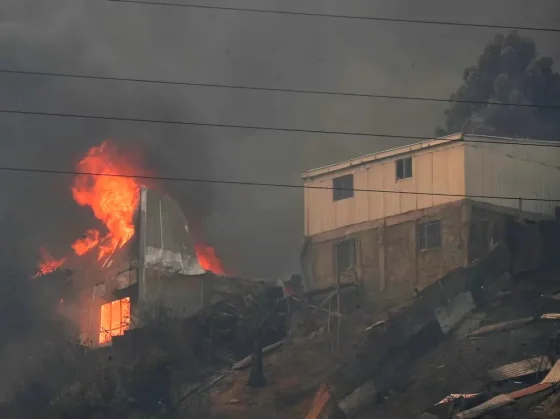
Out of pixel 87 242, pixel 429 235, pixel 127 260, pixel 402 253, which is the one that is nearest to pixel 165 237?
pixel 127 260

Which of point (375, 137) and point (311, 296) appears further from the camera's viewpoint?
point (375, 137)

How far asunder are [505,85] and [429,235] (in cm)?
1227

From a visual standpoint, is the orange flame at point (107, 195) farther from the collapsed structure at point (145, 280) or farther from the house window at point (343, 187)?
the house window at point (343, 187)

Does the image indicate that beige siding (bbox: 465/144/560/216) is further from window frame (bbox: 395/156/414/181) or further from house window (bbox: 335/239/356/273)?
house window (bbox: 335/239/356/273)

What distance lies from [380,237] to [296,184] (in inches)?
228

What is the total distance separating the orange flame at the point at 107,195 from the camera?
140 feet

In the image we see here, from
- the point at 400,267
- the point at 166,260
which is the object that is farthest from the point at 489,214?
the point at 166,260

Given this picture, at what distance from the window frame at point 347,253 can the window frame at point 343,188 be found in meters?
Answer: 1.87

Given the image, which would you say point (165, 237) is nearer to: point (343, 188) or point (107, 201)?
point (107, 201)

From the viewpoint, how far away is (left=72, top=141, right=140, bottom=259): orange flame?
42750 mm

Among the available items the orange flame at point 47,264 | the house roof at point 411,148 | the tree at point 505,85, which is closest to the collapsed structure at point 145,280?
the orange flame at point 47,264

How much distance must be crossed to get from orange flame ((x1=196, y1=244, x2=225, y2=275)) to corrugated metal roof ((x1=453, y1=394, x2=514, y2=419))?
1344 centimetres

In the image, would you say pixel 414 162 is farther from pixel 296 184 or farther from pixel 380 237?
pixel 296 184

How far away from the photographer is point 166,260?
133ft
